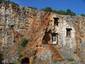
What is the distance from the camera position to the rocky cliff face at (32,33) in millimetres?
42875

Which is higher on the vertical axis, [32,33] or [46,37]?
[32,33]

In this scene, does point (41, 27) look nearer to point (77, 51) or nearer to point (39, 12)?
point (39, 12)

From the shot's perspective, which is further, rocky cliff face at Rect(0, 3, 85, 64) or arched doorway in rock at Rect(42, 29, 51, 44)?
arched doorway in rock at Rect(42, 29, 51, 44)

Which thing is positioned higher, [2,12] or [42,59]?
[2,12]

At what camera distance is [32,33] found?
45156mm

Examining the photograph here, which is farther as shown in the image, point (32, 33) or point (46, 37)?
point (46, 37)

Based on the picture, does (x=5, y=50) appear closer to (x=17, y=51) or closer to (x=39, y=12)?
(x=17, y=51)

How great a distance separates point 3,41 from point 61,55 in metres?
8.43

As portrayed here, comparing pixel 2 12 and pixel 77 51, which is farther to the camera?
pixel 77 51

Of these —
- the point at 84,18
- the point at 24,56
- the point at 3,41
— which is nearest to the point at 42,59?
the point at 24,56

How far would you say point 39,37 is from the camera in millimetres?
45469

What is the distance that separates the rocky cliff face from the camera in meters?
42.9

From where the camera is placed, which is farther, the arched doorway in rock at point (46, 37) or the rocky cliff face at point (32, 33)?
the arched doorway in rock at point (46, 37)

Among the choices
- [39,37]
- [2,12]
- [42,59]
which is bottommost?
[42,59]
